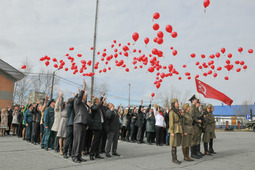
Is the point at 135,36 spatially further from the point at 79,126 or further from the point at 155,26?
the point at 79,126

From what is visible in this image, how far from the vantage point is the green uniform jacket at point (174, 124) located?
6.77 m

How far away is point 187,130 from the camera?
23.5 ft

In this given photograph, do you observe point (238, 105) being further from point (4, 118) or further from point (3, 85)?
point (4, 118)

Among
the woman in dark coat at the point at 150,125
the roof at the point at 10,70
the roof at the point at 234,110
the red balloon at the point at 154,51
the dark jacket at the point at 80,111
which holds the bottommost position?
the woman in dark coat at the point at 150,125

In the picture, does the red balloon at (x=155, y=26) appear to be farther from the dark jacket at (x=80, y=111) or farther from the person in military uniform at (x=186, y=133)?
the dark jacket at (x=80, y=111)

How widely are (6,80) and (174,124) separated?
31436 mm

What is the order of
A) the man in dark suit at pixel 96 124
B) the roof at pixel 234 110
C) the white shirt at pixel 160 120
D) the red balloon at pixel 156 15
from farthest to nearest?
the roof at pixel 234 110 → the white shirt at pixel 160 120 → the red balloon at pixel 156 15 → the man in dark suit at pixel 96 124

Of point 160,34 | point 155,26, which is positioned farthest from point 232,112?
point 155,26

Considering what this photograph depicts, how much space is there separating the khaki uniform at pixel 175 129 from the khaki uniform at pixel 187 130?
24 centimetres

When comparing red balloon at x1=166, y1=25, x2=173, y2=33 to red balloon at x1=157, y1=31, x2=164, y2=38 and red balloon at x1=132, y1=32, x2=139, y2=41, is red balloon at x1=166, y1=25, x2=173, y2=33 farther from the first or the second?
red balloon at x1=132, y1=32, x2=139, y2=41

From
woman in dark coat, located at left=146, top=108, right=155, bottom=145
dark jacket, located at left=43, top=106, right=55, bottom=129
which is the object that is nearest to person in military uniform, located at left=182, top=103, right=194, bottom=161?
woman in dark coat, located at left=146, top=108, right=155, bottom=145

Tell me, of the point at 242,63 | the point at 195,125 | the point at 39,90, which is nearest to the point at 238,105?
the point at 39,90

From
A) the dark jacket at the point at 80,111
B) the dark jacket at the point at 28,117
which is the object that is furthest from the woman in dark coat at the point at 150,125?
the dark jacket at the point at 28,117

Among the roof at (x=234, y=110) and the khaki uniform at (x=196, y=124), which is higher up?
the roof at (x=234, y=110)
